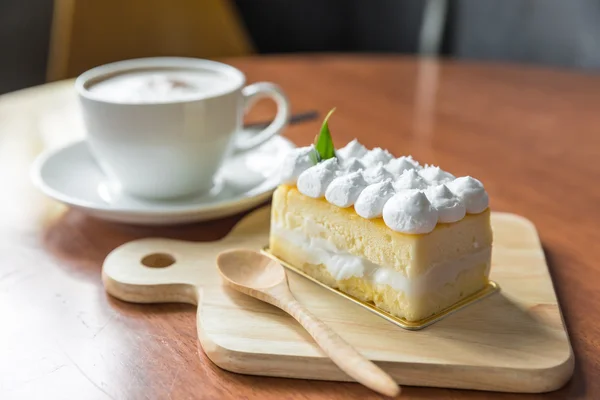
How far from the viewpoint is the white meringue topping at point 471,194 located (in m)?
0.73

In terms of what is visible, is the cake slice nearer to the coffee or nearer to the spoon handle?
→ the spoon handle

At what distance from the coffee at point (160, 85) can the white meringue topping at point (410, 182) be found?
1.15ft

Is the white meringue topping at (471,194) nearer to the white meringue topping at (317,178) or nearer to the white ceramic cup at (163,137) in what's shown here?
the white meringue topping at (317,178)

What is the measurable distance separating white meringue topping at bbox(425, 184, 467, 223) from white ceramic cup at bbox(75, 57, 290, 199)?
15.2 inches

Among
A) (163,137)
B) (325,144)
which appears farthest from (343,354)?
(163,137)

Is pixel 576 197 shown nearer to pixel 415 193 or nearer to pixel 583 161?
pixel 583 161

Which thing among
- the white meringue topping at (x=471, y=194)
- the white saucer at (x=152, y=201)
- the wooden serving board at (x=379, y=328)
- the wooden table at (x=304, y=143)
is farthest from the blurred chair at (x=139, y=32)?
the white meringue topping at (x=471, y=194)

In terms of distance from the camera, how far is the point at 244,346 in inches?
26.3

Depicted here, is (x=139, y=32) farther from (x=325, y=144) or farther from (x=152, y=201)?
(x=325, y=144)

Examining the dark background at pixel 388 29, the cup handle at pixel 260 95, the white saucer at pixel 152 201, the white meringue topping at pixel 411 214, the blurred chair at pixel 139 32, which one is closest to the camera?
the white meringue topping at pixel 411 214

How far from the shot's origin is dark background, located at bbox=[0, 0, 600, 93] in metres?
2.33

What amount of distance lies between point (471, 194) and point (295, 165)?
0.66 feet

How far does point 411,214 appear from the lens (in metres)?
0.68

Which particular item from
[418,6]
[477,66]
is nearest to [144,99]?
[477,66]
